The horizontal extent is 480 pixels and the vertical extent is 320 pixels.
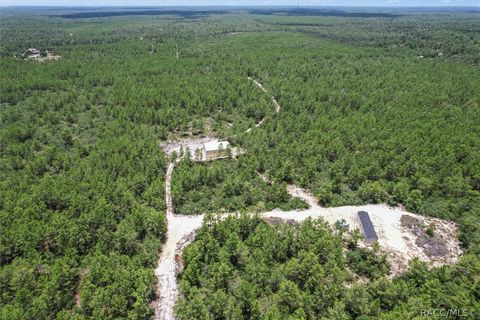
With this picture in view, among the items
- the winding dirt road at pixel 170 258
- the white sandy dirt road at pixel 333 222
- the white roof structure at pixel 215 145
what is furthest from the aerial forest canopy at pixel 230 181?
the white roof structure at pixel 215 145

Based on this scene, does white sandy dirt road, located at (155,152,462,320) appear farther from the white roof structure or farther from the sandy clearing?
the white roof structure

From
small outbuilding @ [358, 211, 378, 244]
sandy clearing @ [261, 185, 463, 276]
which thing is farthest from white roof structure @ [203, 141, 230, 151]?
small outbuilding @ [358, 211, 378, 244]

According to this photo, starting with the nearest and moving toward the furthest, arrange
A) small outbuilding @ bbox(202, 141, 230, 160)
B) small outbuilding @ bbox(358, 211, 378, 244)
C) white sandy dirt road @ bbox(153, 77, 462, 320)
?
white sandy dirt road @ bbox(153, 77, 462, 320)
small outbuilding @ bbox(358, 211, 378, 244)
small outbuilding @ bbox(202, 141, 230, 160)

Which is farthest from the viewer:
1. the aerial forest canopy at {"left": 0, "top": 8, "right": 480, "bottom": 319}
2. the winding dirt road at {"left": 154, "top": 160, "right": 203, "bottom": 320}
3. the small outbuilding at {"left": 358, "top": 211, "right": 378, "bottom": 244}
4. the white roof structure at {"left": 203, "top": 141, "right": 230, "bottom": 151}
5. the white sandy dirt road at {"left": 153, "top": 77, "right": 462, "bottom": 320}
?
the white roof structure at {"left": 203, "top": 141, "right": 230, "bottom": 151}

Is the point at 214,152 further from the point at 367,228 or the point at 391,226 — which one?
the point at 391,226

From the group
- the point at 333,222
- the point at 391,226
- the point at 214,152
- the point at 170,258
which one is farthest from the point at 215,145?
the point at 391,226

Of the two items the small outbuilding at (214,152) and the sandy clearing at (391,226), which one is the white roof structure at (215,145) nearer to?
the small outbuilding at (214,152)
